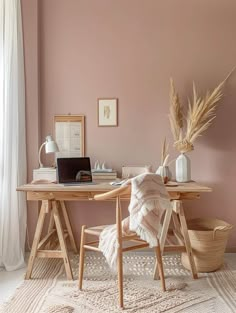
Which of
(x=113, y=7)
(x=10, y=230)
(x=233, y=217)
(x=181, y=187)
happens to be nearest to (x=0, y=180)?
(x=10, y=230)

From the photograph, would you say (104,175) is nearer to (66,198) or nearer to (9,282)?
(66,198)

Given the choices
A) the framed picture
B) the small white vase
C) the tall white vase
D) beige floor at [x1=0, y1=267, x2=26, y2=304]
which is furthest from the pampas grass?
beige floor at [x1=0, y1=267, x2=26, y2=304]

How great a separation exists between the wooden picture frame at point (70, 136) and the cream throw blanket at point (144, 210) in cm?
111

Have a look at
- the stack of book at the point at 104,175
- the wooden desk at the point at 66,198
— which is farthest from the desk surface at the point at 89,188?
the stack of book at the point at 104,175

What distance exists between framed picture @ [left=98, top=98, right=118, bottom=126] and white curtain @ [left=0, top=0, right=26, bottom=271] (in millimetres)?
722

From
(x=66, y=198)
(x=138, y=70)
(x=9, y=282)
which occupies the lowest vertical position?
(x=9, y=282)

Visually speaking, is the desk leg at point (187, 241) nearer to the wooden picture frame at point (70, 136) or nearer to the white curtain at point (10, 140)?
the wooden picture frame at point (70, 136)

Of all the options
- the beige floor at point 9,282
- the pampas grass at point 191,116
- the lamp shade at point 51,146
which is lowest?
the beige floor at point 9,282

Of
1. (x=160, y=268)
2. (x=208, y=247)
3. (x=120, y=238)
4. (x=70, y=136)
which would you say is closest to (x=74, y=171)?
(x=70, y=136)

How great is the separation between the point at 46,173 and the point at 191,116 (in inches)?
51.2

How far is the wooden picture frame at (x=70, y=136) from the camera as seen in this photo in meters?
3.41

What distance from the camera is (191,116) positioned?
3121 millimetres

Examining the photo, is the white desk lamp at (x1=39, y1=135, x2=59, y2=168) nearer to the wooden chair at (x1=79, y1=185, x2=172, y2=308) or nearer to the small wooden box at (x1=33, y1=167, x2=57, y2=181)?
the small wooden box at (x1=33, y1=167, x2=57, y2=181)

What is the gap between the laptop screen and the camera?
304 cm
